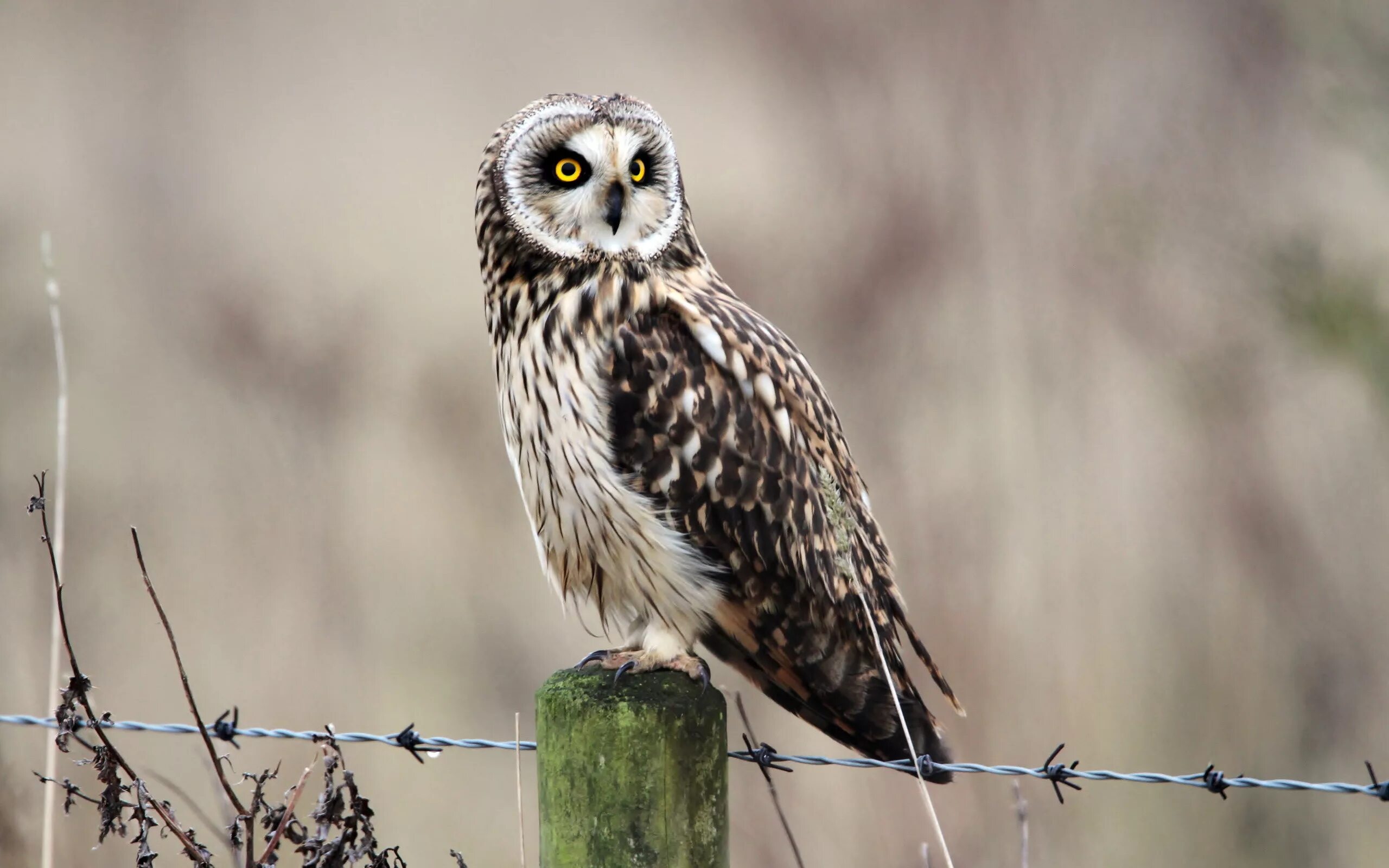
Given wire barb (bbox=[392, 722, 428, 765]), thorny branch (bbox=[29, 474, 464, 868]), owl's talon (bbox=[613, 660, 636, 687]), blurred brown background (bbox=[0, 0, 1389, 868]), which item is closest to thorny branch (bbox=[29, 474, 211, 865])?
thorny branch (bbox=[29, 474, 464, 868])

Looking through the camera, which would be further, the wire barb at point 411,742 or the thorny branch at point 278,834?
the wire barb at point 411,742

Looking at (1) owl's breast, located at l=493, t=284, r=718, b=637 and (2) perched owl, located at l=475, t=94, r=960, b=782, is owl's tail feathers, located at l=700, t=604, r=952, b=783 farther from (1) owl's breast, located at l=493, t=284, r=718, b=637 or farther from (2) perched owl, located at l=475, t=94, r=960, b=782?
(1) owl's breast, located at l=493, t=284, r=718, b=637

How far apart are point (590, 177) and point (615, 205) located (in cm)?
8

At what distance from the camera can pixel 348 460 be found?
5.95 m

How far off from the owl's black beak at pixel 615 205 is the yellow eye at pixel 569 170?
9cm

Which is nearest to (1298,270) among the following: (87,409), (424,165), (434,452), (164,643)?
(434,452)

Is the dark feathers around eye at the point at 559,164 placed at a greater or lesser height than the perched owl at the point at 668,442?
greater

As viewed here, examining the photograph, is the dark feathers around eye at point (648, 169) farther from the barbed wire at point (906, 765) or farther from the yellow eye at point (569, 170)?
the barbed wire at point (906, 765)

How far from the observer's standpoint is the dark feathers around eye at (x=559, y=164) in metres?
2.91

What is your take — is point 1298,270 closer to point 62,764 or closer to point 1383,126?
point 1383,126

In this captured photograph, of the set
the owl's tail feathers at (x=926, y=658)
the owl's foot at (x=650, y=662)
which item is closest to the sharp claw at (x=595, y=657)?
the owl's foot at (x=650, y=662)

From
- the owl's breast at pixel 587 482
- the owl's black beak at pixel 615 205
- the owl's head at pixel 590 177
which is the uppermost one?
the owl's head at pixel 590 177

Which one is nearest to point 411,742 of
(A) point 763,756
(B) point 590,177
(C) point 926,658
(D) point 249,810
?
(D) point 249,810

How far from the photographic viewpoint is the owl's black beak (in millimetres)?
2883
